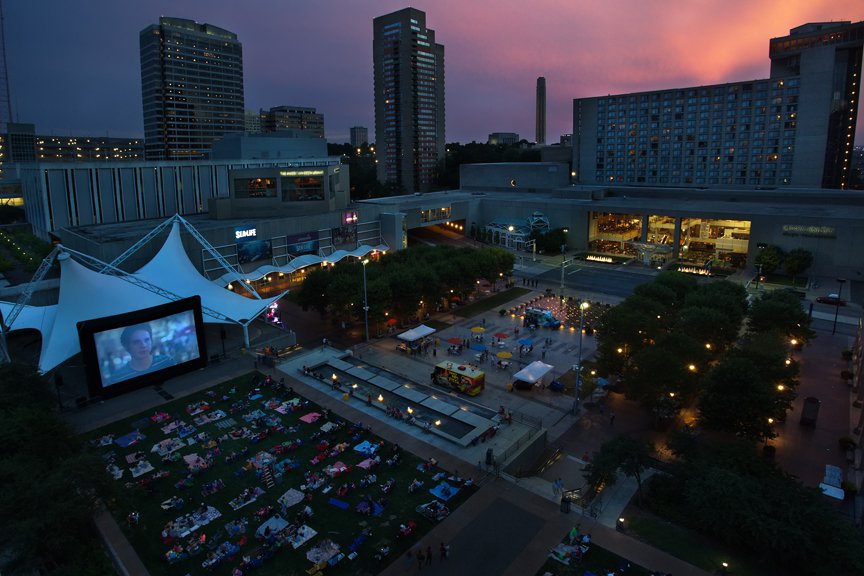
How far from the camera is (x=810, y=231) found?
68312 mm

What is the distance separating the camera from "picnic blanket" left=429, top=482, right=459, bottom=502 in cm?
2467

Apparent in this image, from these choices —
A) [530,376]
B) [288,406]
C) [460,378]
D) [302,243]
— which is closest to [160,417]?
[288,406]

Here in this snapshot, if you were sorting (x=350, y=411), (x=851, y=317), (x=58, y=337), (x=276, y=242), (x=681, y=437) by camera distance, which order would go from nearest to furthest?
1. (x=681, y=437)
2. (x=350, y=411)
3. (x=58, y=337)
4. (x=851, y=317)
5. (x=276, y=242)

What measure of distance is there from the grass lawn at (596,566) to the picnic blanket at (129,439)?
925 inches

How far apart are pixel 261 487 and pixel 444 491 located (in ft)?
29.8

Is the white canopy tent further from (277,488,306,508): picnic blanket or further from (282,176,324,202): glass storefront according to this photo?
(282,176,324,202): glass storefront

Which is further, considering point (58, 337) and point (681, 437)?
point (58, 337)

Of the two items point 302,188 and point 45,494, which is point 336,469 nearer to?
point 45,494

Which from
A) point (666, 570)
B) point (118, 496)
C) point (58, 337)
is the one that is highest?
point (58, 337)

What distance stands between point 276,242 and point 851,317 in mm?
62708

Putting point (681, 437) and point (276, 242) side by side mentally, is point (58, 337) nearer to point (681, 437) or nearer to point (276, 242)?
point (276, 242)

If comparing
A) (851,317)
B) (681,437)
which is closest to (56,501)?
(681,437)

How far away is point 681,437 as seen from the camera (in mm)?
25594

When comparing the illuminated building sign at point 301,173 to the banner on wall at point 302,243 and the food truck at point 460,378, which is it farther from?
the food truck at point 460,378
